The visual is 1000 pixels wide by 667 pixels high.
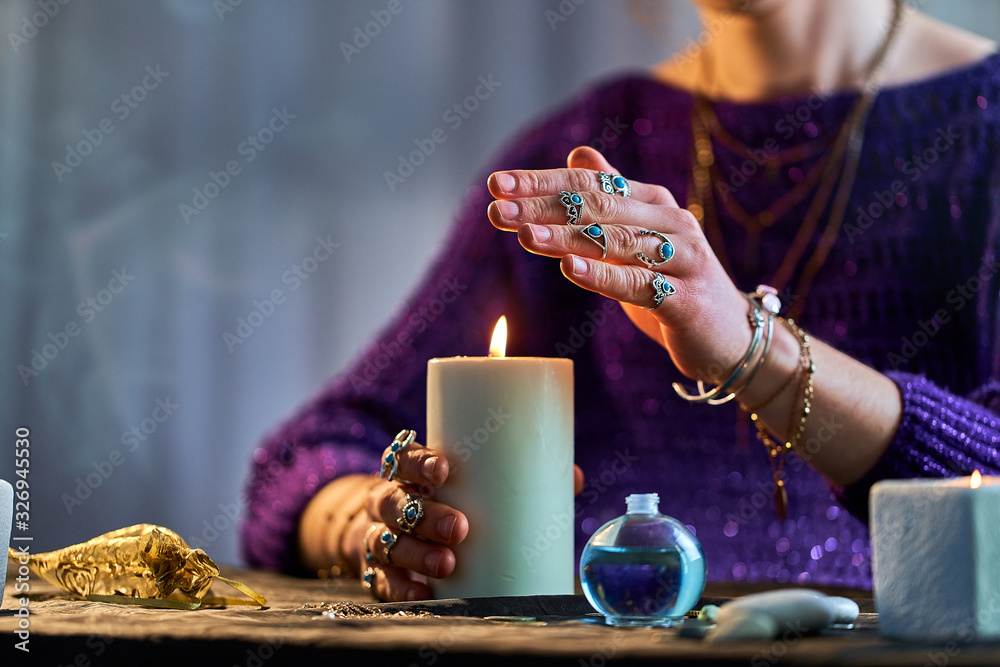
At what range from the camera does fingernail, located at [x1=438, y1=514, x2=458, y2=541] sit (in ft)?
2.20

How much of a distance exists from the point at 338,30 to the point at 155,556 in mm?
1903

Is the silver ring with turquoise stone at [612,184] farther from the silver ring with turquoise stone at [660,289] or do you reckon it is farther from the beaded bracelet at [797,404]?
the beaded bracelet at [797,404]

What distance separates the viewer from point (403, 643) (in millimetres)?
409

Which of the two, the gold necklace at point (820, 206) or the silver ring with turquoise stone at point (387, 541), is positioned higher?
the gold necklace at point (820, 206)

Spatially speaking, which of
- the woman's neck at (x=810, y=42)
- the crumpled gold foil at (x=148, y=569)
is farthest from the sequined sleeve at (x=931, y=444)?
the woman's neck at (x=810, y=42)

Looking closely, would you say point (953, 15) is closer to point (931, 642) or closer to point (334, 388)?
point (334, 388)

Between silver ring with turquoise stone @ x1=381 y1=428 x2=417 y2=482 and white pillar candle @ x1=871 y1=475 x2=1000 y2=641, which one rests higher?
silver ring with turquoise stone @ x1=381 y1=428 x2=417 y2=482

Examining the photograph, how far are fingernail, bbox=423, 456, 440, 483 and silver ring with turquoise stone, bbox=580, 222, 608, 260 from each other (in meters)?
0.20

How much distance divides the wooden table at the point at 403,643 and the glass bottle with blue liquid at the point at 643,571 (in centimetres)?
2

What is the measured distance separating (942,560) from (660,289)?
0.34 meters

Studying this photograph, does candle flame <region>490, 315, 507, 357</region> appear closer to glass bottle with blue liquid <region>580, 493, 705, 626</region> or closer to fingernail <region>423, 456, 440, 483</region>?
fingernail <region>423, 456, 440, 483</region>

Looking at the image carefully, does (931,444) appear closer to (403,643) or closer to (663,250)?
(663,250)

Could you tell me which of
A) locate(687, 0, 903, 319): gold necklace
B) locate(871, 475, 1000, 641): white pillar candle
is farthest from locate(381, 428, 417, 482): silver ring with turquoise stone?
locate(687, 0, 903, 319): gold necklace

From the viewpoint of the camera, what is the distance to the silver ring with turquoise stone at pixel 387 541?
75cm
